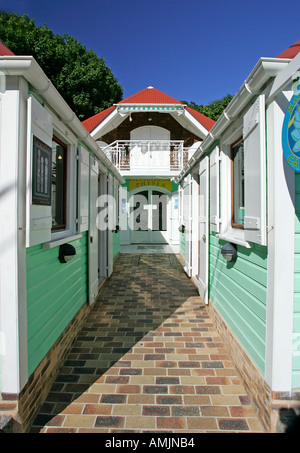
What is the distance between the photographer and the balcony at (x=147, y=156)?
39.9 feet

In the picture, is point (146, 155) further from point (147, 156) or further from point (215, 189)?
point (215, 189)

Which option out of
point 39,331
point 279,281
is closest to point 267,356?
point 279,281

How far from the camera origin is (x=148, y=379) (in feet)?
9.28

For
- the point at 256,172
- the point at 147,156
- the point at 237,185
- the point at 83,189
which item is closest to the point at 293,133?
the point at 256,172

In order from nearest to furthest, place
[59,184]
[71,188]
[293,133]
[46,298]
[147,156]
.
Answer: [293,133] → [46,298] → [59,184] → [71,188] → [147,156]

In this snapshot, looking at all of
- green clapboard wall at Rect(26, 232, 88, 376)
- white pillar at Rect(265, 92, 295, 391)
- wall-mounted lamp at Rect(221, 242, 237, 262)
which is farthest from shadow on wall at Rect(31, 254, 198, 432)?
wall-mounted lamp at Rect(221, 242, 237, 262)

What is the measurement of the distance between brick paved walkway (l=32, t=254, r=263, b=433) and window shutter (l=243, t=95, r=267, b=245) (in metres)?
1.47


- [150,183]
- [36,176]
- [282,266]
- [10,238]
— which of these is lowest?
[282,266]

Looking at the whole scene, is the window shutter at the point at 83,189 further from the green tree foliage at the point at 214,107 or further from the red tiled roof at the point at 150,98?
the green tree foliage at the point at 214,107

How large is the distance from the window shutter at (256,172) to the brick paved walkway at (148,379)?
58.0 inches

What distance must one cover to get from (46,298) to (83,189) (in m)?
1.83

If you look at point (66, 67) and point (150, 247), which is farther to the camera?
point (66, 67)

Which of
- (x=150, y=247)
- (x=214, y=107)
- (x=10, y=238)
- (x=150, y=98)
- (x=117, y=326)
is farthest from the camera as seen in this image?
(x=214, y=107)

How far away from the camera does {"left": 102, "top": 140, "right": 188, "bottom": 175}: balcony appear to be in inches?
479
